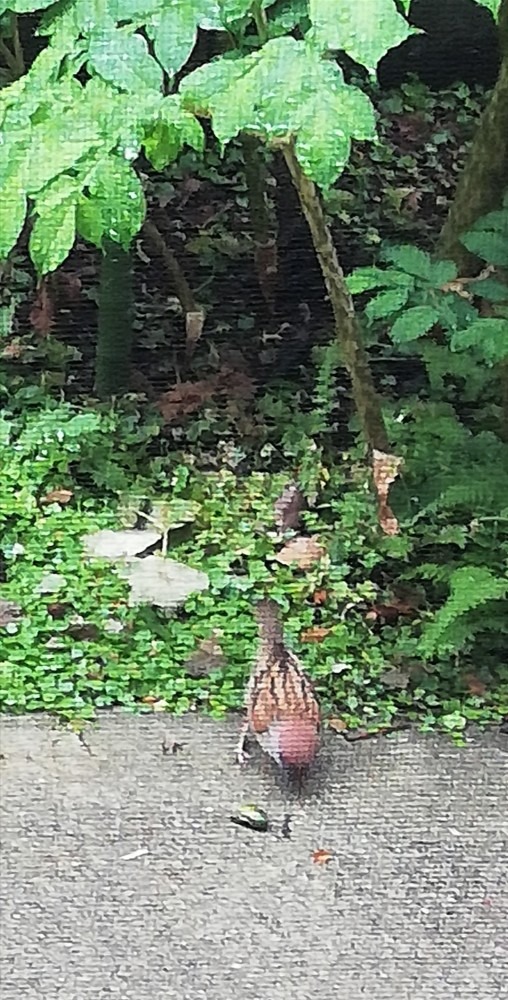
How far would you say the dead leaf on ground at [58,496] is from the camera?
0.94m

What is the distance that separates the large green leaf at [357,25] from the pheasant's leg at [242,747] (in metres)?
0.48

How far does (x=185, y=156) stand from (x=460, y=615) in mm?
411

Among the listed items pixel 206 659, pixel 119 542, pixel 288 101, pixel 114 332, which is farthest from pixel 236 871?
pixel 288 101

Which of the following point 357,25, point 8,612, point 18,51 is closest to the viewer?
point 357,25

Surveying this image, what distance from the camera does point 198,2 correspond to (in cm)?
73

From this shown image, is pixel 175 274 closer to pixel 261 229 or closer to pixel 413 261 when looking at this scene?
pixel 261 229

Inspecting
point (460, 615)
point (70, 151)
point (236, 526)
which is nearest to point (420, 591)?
point (460, 615)

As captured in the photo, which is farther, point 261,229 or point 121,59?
point 261,229

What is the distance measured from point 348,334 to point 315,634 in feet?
0.80

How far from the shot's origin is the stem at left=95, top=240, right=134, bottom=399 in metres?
0.94

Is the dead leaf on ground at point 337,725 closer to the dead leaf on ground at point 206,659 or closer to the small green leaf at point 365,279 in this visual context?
the dead leaf on ground at point 206,659

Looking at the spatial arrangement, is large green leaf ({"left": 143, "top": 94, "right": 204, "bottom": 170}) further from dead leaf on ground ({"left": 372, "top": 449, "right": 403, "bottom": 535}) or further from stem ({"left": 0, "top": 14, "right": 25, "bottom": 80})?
dead leaf on ground ({"left": 372, "top": 449, "right": 403, "bottom": 535})

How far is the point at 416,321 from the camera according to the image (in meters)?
0.94

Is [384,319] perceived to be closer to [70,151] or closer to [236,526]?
[236,526]
